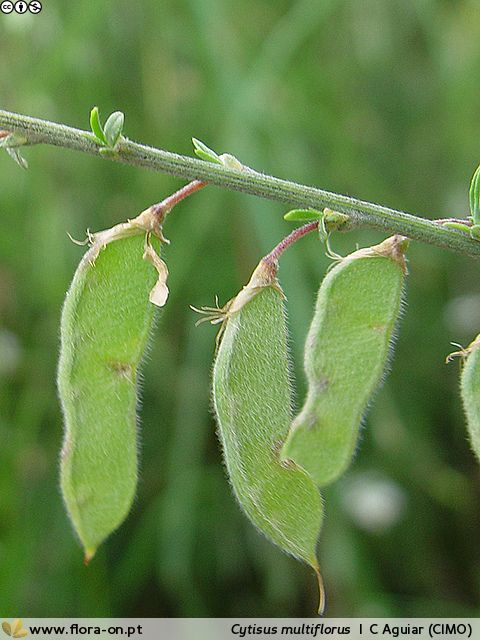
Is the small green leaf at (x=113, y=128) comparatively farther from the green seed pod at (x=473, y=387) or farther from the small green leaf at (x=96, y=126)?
the green seed pod at (x=473, y=387)

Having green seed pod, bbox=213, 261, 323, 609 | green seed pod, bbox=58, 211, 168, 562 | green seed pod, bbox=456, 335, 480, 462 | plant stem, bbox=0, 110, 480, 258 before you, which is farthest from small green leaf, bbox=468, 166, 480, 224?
green seed pod, bbox=58, 211, 168, 562

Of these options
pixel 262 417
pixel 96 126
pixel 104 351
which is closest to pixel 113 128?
pixel 96 126

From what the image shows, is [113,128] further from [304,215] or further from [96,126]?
[304,215]

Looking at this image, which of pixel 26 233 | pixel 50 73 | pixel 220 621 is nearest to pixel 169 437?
pixel 220 621

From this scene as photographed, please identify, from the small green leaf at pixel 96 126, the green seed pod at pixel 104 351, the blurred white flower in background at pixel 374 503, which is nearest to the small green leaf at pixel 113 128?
the small green leaf at pixel 96 126
